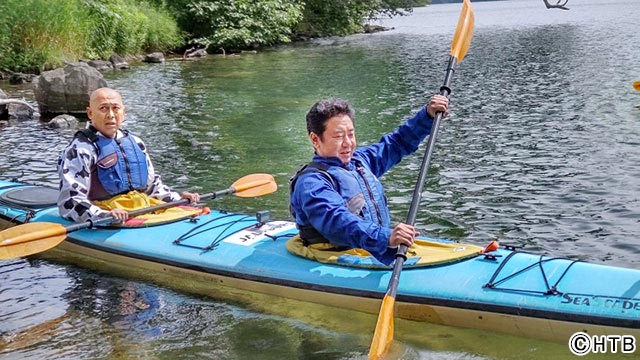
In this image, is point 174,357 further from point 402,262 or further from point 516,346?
point 516,346

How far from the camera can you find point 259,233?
17.2 ft

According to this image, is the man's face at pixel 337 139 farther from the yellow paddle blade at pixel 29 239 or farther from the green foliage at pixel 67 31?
the green foliage at pixel 67 31

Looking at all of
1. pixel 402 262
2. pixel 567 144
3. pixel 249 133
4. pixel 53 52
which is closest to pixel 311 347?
pixel 402 262

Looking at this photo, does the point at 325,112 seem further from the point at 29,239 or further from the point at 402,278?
the point at 29,239

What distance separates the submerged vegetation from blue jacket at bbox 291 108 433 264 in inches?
553

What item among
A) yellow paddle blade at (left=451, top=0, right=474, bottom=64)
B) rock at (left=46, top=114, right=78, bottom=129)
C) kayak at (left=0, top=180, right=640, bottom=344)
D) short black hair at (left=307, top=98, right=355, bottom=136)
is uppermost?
yellow paddle blade at (left=451, top=0, right=474, bottom=64)

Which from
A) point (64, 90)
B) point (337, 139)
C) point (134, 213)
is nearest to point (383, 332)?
point (337, 139)

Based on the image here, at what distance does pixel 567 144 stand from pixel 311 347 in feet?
20.9

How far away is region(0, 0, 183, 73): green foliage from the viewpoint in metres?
16.8

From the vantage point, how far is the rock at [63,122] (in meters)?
11.9

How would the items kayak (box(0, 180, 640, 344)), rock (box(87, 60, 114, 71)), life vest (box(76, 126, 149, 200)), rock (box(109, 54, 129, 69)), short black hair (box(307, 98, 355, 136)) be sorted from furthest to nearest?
rock (box(109, 54, 129, 69))
rock (box(87, 60, 114, 71))
life vest (box(76, 126, 149, 200))
short black hair (box(307, 98, 355, 136))
kayak (box(0, 180, 640, 344))

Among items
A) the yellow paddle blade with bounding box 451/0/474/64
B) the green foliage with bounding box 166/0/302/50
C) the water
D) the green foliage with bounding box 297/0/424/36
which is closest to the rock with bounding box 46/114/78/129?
the water

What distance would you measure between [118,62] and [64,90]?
25.7 feet

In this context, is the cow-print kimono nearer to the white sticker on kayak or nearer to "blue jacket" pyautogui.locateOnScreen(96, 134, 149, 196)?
"blue jacket" pyautogui.locateOnScreen(96, 134, 149, 196)
